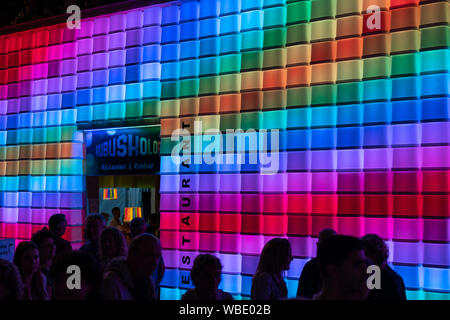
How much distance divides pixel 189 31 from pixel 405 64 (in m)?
3.28

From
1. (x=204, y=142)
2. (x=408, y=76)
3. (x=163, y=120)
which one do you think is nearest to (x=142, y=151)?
(x=163, y=120)

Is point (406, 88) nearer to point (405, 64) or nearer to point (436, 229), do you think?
point (405, 64)

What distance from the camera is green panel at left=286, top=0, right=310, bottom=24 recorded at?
25.7 ft

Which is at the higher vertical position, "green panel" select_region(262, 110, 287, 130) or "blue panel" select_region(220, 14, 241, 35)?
"blue panel" select_region(220, 14, 241, 35)

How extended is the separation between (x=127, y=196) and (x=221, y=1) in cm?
443

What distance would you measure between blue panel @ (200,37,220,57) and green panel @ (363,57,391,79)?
2252 mm

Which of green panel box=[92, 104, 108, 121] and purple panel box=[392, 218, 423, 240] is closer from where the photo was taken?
purple panel box=[392, 218, 423, 240]

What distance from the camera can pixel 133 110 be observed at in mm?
9461

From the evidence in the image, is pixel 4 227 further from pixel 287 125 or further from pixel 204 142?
pixel 287 125

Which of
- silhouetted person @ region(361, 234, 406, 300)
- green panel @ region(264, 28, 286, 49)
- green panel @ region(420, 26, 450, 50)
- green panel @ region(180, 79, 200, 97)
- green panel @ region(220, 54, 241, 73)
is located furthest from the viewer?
green panel @ region(180, 79, 200, 97)

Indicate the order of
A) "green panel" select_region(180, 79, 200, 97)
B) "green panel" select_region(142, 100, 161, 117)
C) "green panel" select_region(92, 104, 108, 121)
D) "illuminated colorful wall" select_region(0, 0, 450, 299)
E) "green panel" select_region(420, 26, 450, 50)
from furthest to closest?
"green panel" select_region(92, 104, 108, 121)
"green panel" select_region(142, 100, 161, 117)
"green panel" select_region(180, 79, 200, 97)
"illuminated colorful wall" select_region(0, 0, 450, 299)
"green panel" select_region(420, 26, 450, 50)

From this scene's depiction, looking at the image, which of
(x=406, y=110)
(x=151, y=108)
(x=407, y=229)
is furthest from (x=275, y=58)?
(x=407, y=229)

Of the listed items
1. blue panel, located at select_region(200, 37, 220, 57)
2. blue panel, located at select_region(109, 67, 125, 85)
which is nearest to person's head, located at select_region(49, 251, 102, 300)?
blue panel, located at select_region(200, 37, 220, 57)

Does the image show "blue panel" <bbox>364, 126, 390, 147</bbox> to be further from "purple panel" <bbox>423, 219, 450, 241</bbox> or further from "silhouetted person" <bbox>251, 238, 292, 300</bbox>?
"silhouetted person" <bbox>251, 238, 292, 300</bbox>
